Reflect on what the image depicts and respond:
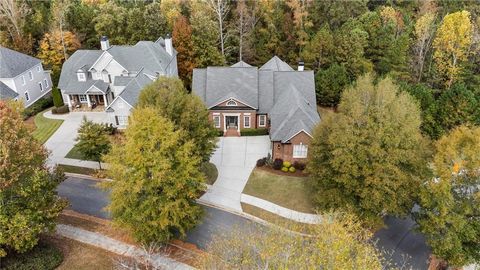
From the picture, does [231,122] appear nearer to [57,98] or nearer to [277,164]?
[277,164]

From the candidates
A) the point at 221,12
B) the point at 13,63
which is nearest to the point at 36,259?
the point at 13,63

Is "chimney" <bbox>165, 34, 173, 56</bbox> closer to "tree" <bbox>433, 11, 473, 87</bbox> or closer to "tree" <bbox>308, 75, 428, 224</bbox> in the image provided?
"tree" <bbox>308, 75, 428, 224</bbox>

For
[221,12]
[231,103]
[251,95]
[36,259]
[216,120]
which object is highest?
[221,12]

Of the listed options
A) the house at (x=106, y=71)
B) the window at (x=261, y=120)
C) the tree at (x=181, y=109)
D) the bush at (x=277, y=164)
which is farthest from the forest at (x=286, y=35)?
the tree at (x=181, y=109)

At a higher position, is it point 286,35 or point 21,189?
point 286,35

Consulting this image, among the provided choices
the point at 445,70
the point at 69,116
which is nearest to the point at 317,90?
the point at 445,70

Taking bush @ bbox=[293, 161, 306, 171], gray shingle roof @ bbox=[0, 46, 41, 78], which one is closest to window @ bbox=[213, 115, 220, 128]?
bush @ bbox=[293, 161, 306, 171]

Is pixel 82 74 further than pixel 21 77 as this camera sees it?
Yes

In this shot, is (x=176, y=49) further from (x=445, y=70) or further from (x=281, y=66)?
(x=445, y=70)
